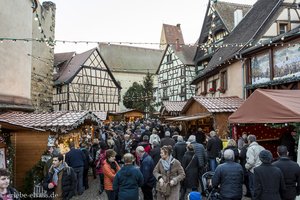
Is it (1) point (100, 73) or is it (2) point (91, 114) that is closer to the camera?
(2) point (91, 114)

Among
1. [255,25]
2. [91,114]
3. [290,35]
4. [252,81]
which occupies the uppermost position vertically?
[255,25]

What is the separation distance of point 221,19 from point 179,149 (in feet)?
62.9

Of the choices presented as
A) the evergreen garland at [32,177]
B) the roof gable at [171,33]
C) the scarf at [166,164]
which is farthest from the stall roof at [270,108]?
the roof gable at [171,33]

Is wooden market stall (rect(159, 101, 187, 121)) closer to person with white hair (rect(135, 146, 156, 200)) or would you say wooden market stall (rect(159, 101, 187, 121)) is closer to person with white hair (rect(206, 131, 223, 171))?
person with white hair (rect(206, 131, 223, 171))

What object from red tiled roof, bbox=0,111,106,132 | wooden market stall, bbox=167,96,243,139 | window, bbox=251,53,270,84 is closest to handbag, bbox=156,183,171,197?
red tiled roof, bbox=0,111,106,132

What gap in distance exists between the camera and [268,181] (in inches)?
220

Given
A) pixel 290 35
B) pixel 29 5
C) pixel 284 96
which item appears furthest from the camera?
pixel 29 5

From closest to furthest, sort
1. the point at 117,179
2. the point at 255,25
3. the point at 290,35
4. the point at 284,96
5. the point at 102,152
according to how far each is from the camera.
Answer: the point at 117,179 → the point at 284,96 → the point at 102,152 → the point at 290,35 → the point at 255,25

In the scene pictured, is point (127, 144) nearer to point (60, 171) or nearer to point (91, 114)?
point (91, 114)

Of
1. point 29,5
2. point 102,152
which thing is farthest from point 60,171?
point 29,5

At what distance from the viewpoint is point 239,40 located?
2028 cm

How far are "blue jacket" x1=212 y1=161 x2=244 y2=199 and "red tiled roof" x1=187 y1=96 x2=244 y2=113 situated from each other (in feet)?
33.1

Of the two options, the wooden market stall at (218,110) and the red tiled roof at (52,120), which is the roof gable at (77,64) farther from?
the red tiled roof at (52,120)

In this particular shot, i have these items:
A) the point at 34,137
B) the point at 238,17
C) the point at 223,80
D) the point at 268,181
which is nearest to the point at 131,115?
the point at 238,17
